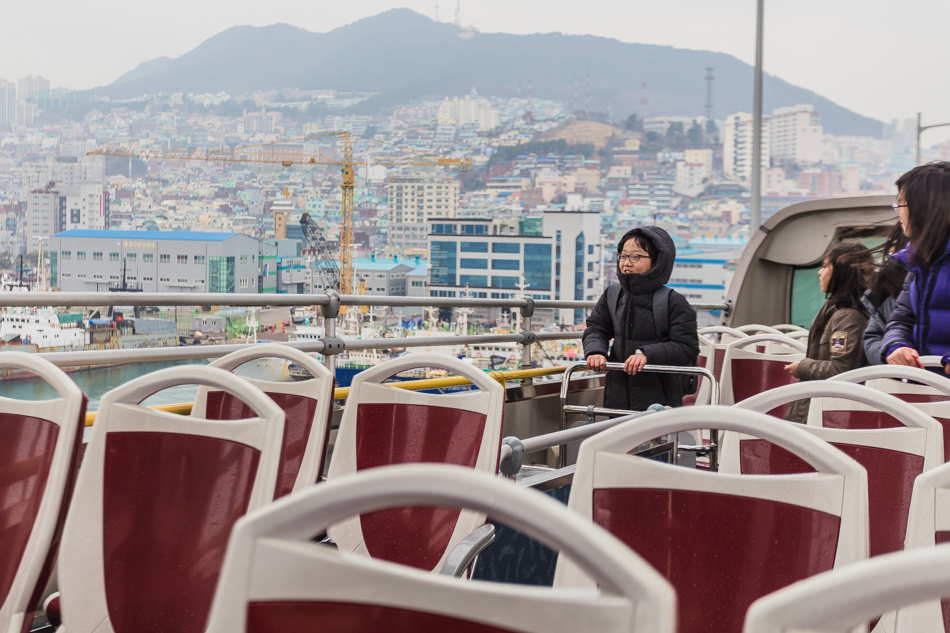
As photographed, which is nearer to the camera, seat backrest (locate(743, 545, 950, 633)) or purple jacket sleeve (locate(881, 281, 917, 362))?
seat backrest (locate(743, 545, 950, 633))

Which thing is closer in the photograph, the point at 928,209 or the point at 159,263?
the point at 928,209

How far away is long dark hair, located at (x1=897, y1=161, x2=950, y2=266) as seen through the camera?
276 centimetres

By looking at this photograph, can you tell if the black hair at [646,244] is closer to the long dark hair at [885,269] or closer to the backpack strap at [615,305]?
the backpack strap at [615,305]

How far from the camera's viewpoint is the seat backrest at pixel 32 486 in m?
1.48

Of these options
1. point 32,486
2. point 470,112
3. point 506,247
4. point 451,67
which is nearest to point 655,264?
point 32,486

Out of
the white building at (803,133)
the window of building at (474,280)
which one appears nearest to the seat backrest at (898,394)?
the window of building at (474,280)

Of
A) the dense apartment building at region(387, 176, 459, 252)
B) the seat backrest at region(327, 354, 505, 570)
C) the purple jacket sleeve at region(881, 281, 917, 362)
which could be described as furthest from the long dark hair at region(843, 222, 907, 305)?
the dense apartment building at region(387, 176, 459, 252)

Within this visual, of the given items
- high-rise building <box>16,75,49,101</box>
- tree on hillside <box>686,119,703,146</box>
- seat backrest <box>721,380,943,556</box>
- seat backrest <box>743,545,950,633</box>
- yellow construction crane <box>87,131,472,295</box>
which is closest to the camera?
seat backrest <box>743,545,950,633</box>

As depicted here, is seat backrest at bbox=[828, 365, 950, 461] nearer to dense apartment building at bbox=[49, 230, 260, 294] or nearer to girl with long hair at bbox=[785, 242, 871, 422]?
girl with long hair at bbox=[785, 242, 871, 422]

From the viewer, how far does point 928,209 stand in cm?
278

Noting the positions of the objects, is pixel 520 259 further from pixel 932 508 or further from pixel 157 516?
pixel 932 508

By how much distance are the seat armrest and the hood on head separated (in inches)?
83.3

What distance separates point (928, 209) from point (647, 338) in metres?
1.22

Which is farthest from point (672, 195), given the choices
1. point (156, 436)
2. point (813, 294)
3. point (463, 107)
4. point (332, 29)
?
point (156, 436)
